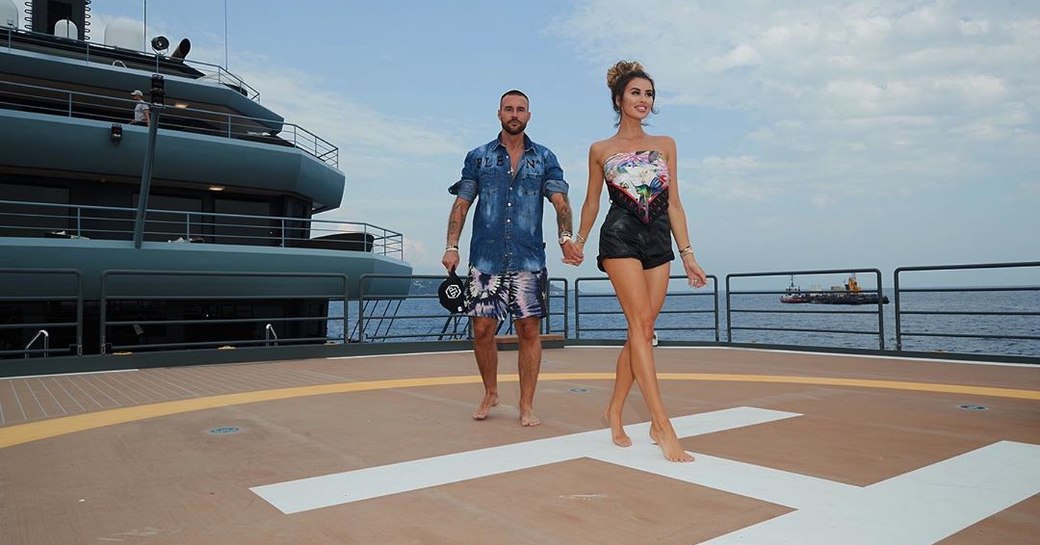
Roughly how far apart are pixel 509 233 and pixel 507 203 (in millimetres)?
192

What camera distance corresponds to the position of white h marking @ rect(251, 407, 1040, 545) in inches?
84.7

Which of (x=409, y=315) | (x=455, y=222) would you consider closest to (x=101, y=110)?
(x=409, y=315)

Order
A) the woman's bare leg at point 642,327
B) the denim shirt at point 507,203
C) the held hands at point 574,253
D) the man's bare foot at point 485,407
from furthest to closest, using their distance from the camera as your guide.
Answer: the man's bare foot at point 485,407 → the denim shirt at point 507,203 → the held hands at point 574,253 → the woman's bare leg at point 642,327

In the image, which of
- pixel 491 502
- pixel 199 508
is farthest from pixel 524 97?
pixel 199 508

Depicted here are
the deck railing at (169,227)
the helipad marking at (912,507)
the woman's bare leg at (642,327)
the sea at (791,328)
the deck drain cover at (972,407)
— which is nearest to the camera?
the helipad marking at (912,507)

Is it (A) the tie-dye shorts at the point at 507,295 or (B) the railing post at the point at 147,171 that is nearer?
(A) the tie-dye shorts at the point at 507,295

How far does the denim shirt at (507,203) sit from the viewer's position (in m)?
4.05

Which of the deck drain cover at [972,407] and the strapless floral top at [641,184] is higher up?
the strapless floral top at [641,184]

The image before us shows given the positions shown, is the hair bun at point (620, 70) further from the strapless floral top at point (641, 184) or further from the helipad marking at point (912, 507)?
the helipad marking at point (912, 507)

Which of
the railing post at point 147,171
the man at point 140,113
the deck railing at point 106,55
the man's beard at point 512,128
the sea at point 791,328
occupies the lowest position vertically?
the sea at point 791,328

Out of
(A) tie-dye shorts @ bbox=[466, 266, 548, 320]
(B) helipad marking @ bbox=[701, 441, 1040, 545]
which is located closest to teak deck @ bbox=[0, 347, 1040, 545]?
(B) helipad marking @ bbox=[701, 441, 1040, 545]

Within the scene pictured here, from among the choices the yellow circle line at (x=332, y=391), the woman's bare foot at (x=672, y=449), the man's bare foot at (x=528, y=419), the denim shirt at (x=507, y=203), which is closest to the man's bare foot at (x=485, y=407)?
the man's bare foot at (x=528, y=419)

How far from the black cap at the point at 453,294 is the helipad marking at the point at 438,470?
1011mm

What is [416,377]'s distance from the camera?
21.7 feet
